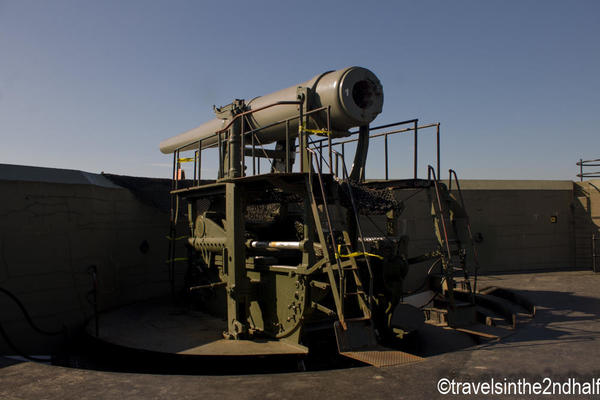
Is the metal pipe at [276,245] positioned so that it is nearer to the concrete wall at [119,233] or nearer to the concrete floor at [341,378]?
the concrete wall at [119,233]

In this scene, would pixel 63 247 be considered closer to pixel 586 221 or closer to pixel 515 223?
pixel 515 223

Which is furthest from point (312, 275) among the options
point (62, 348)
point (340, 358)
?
point (62, 348)

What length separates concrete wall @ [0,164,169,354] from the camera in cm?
714

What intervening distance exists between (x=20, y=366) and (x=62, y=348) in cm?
352

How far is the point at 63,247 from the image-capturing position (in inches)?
312

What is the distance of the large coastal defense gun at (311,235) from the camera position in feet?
19.4

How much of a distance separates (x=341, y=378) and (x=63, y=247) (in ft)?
19.3

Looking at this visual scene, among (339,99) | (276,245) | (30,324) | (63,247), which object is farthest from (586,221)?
(30,324)

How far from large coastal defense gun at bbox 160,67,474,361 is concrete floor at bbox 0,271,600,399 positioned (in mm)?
777

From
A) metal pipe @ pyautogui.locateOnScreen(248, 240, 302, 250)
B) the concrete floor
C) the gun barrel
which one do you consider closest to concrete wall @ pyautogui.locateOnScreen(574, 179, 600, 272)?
the concrete floor

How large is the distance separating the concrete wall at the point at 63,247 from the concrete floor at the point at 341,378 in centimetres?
284

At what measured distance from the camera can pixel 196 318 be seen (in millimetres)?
8172

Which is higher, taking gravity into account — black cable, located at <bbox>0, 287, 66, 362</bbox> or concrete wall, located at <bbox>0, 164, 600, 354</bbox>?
concrete wall, located at <bbox>0, 164, 600, 354</bbox>

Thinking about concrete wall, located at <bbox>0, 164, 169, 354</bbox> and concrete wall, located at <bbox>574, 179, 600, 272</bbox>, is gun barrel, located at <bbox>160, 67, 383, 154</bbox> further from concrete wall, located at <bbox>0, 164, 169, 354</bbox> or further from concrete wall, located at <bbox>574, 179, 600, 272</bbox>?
concrete wall, located at <bbox>574, 179, 600, 272</bbox>
